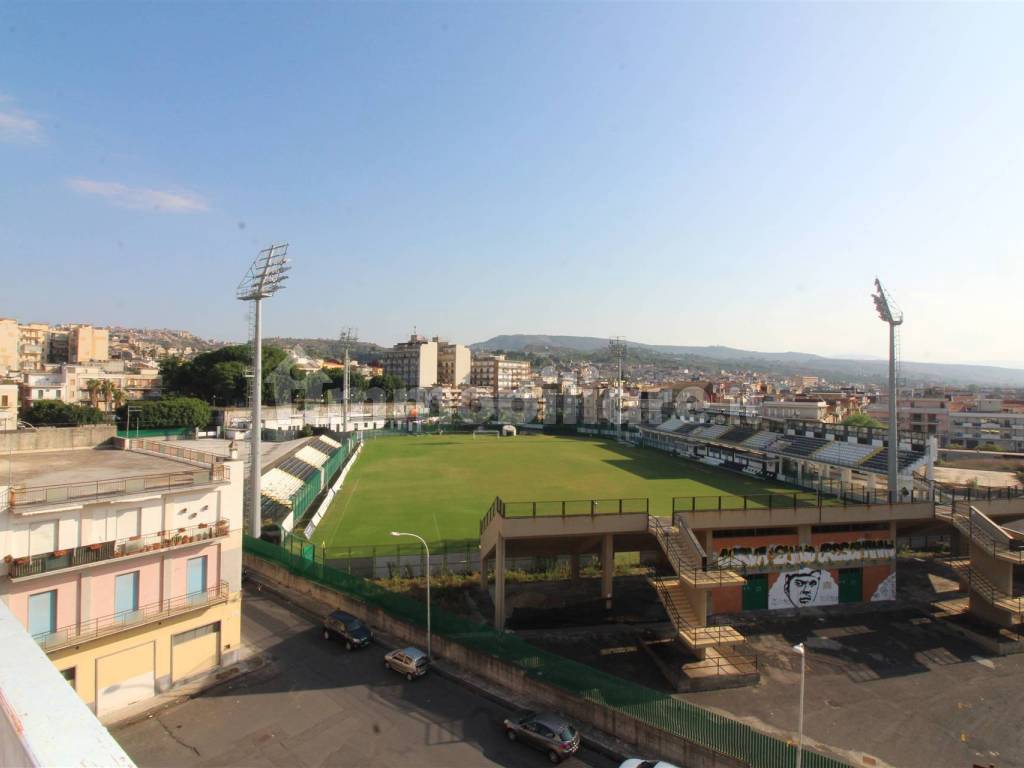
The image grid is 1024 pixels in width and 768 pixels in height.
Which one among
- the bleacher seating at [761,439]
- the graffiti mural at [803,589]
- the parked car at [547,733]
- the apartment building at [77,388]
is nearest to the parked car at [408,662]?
the parked car at [547,733]

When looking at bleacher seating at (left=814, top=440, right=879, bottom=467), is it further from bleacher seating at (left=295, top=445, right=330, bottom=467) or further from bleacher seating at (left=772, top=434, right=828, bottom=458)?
bleacher seating at (left=295, top=445, right=330, bottom=467)

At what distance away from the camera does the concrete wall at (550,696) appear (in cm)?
1199

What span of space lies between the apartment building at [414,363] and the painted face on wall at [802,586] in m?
125

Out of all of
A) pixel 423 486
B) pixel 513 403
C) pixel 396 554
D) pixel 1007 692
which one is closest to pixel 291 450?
pixel 423 486

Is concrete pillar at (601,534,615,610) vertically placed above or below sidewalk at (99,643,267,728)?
above

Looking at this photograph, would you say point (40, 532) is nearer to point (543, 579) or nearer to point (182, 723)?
point (182, 723)

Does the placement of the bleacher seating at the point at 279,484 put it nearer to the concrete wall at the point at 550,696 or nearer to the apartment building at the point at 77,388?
the concrete wall at the point at 550,696

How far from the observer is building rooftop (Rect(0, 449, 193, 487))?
675 inches

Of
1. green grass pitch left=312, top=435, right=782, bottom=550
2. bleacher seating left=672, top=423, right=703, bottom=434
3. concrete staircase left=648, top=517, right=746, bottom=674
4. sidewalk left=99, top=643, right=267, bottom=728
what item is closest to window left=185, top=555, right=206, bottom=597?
sidewalk left=99, top=643, right=267, bottom=728

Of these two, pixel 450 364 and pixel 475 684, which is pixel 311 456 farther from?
pixel 450 364

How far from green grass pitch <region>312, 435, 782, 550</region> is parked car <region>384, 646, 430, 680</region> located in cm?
961

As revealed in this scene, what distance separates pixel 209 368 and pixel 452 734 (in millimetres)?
78261

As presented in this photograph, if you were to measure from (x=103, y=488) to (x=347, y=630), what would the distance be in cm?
754

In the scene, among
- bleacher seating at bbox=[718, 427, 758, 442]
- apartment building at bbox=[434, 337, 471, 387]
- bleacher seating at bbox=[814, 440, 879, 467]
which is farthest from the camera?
apartment building at bbox=[434, 337, 471, 387]
